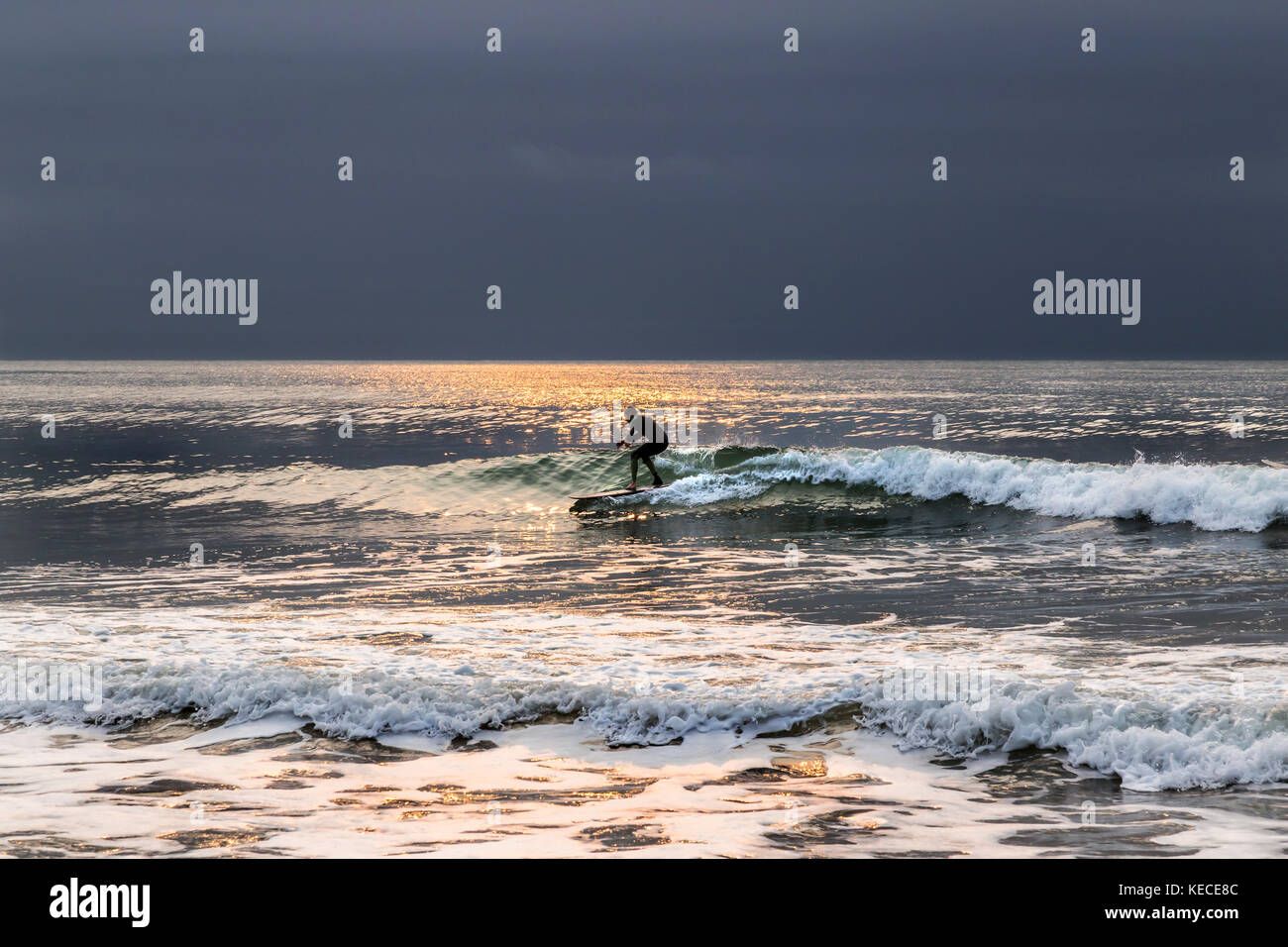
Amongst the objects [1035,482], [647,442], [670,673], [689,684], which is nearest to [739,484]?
[647,442]

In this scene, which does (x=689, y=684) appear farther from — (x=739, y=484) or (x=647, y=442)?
(x=739, y=484)

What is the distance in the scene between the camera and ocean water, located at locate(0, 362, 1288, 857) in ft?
22.2

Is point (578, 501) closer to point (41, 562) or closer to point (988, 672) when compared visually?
point (41, 562)

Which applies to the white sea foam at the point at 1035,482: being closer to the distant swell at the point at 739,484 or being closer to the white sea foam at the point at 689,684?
the distant swell at the point at 739,484

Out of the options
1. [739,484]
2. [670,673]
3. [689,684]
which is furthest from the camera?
[739,484]

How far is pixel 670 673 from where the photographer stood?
1023 centimetres

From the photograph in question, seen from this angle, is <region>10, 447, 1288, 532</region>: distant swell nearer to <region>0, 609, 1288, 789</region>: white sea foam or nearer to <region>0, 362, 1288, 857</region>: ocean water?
<region>0, 362, 1288, 857</region>: ocean water

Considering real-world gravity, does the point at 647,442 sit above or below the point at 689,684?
above

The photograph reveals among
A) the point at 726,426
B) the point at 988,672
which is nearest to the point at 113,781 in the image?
the point at 988,672

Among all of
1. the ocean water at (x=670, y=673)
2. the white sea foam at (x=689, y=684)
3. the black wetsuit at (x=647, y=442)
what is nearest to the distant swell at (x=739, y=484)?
the ocean water at (x=670, y=673)

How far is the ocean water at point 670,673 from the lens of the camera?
6754mm

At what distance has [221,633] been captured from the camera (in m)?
12.3

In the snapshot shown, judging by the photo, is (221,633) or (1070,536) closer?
(221,633)
